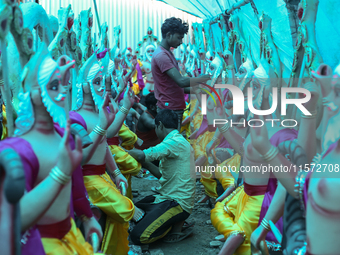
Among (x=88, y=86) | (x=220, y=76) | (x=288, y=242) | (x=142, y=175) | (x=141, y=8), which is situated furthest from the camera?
A: (x=141, y=8)

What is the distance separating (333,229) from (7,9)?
4.20 ft

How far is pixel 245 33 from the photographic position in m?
3.60

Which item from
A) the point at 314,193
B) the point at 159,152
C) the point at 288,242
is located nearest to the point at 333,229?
the point at 314,193

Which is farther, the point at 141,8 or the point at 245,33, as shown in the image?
the point at 141,8

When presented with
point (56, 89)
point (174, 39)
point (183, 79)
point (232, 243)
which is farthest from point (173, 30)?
point (56, 89)

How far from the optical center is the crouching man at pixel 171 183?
281 cm

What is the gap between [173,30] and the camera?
3625 millimetres

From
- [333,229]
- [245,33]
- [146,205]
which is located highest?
[245,33]

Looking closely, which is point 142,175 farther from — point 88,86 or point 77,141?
point 77,141

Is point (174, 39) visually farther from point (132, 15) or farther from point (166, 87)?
point (132, 15)

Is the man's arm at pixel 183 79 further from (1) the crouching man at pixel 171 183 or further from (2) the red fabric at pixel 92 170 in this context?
(2) the red fabric at pixel 92 170

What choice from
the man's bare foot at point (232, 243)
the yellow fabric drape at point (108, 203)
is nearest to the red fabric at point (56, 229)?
the yellow fabric drape at point (108, 203)

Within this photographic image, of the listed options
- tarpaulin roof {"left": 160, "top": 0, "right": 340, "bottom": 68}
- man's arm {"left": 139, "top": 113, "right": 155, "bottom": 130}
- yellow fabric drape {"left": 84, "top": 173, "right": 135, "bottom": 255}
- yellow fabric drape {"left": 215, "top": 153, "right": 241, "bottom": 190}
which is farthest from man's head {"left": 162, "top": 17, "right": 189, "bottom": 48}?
yellow fabric drape {"left": 84, "top": 173, "right": 135, "bottom": 255}

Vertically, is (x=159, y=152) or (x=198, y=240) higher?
(x=159, y=152)
